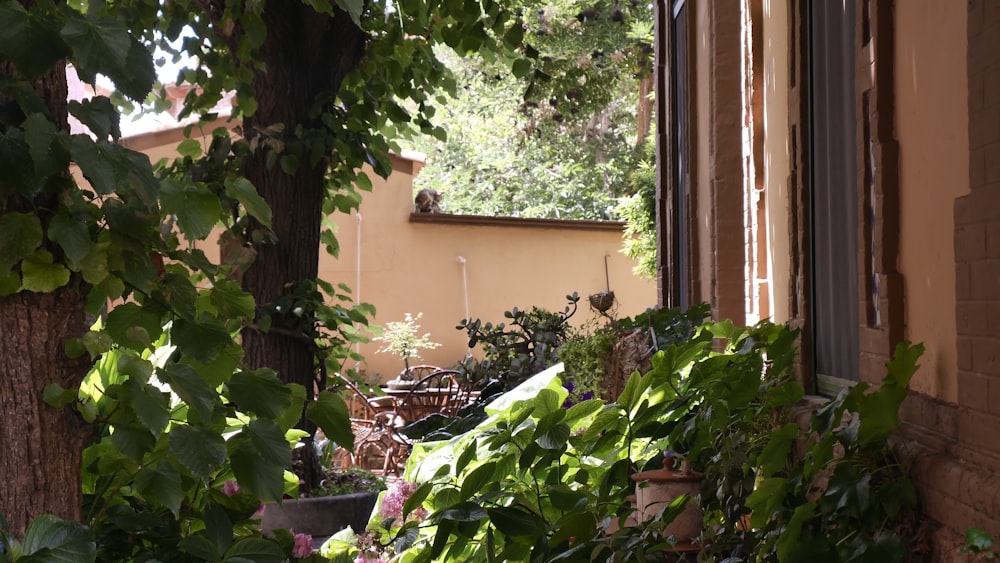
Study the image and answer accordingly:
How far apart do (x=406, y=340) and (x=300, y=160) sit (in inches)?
330

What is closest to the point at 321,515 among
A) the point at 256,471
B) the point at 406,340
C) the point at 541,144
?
the point at 256,471

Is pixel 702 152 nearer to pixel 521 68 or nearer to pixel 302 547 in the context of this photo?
pixel 521 68

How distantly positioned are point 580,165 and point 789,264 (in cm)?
2209

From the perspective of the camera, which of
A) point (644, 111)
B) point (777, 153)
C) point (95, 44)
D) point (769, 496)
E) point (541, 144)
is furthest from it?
point (541, 144)

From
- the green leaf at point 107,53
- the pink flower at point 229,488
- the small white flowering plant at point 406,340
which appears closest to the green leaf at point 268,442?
the green leaf at point 107,53

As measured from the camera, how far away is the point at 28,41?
1354 mm

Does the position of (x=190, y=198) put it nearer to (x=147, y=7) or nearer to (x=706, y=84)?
(x=147, y=7)

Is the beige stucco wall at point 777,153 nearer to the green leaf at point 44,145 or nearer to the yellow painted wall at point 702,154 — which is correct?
the yellow painted wall at point 702,154

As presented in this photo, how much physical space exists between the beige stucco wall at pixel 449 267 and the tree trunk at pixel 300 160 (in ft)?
29.2

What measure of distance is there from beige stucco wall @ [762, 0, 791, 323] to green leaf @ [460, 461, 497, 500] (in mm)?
1264

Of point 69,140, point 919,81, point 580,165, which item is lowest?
point 69,140

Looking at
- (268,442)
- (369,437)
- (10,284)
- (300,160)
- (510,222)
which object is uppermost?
(510,222)

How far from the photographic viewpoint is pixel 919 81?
2.23m

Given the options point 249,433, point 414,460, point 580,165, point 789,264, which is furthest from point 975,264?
point 580,165
